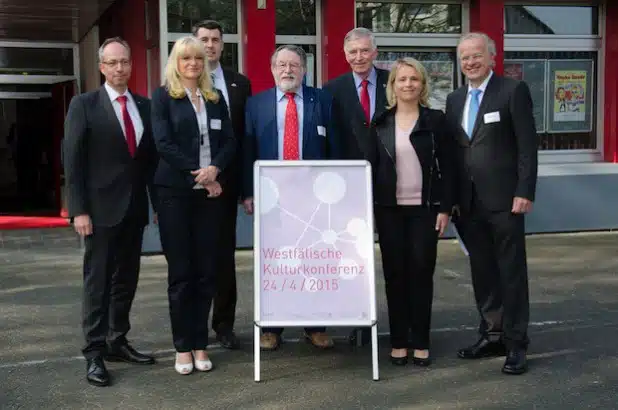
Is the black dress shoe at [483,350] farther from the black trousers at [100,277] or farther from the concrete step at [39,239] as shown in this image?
the concrete step at [39,239]

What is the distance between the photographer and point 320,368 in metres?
5.08

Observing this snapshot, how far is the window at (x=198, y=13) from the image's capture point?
9.58 m

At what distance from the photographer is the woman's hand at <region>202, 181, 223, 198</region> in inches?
192

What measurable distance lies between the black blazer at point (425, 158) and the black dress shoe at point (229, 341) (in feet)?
4.43

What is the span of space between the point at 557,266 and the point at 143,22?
5459mm

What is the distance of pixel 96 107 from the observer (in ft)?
16.0

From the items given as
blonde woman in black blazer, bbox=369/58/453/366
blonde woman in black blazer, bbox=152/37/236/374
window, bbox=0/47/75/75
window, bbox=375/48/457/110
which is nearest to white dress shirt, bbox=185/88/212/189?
blonde woman in black blazer, bbox=152/37/236/374

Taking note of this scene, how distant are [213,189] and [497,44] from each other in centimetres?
678

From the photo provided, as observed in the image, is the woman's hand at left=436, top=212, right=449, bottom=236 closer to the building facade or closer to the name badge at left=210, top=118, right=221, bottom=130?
the name badge at left=210, top=118, right=221, bottom=130

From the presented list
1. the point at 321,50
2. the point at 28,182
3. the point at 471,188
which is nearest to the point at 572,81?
the point at 321,50

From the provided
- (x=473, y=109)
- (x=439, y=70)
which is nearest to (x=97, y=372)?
(x=473, y=109)

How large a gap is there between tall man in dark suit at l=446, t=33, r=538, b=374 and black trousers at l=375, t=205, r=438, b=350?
0.32 m

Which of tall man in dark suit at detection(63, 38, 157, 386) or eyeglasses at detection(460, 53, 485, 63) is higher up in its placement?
eyeglasses at detection(460, 53, 485, 63)

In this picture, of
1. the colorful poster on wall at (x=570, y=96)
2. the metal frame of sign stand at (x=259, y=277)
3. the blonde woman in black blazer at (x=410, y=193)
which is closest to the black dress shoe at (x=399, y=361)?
the blonde woman in black blazer at (x=410, y=193)
